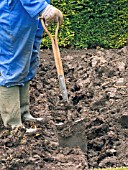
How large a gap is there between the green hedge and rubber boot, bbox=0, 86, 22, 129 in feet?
12.9

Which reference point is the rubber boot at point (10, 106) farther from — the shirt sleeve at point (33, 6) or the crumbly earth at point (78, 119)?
the shirt sleeve at point (33, 6)

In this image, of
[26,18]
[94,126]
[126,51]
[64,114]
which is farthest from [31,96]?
[126,51]

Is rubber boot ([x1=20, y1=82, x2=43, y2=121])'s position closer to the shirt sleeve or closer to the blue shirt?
the blue shirt

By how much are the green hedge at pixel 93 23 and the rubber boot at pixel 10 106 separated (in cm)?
395

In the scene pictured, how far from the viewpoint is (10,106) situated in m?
6.20

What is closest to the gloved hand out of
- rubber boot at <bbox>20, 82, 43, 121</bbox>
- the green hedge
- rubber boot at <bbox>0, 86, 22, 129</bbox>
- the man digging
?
the man digging

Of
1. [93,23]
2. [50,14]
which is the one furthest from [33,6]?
[93,23]

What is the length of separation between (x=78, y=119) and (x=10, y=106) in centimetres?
81

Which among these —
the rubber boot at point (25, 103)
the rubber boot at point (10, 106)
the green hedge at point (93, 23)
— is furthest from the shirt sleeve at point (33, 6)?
the green hedge at point (93, 23)

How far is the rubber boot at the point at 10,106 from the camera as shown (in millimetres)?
6140

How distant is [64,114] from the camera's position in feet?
22.7

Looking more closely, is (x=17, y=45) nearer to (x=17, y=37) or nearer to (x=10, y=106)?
(x=17, y=37)

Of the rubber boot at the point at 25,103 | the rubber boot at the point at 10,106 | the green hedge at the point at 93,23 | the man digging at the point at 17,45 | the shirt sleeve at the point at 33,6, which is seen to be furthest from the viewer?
the green hedge at the point at 93,23

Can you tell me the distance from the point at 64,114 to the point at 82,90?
0.84 metres
